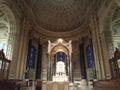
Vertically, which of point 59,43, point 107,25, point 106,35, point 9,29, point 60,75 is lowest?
point 60,75

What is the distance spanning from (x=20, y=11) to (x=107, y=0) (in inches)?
316

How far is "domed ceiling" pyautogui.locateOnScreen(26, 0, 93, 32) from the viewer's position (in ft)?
45.9

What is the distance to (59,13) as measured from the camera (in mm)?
15586

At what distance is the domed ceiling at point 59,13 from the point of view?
14.0m

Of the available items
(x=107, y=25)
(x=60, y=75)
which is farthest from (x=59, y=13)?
(x=60, y=75)

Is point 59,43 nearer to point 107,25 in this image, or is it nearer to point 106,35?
point 106,35

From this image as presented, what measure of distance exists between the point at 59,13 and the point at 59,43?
5.43 metres

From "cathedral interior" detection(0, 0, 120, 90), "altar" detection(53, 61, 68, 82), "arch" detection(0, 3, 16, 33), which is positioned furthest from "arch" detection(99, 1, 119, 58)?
"arch" detection(0, 3, 16, 33)

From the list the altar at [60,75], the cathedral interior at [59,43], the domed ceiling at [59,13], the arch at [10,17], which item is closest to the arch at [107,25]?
the cathedral interior at [59,43]

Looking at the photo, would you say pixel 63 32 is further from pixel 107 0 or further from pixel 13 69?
pixel 13 69

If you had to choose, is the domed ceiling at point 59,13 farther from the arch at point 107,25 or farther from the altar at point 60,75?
the altar at point 60,75

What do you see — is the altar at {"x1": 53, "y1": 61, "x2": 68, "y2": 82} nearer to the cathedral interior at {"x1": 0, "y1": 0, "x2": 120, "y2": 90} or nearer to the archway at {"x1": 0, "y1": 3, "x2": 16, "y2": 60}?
the cathedral interior at {"x1": 0, "y1": 0, "x2": 120, "y2": 90}

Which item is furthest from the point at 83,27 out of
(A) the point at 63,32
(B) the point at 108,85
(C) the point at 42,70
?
(B) the point at 108,85

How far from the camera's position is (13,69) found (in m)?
9.73
